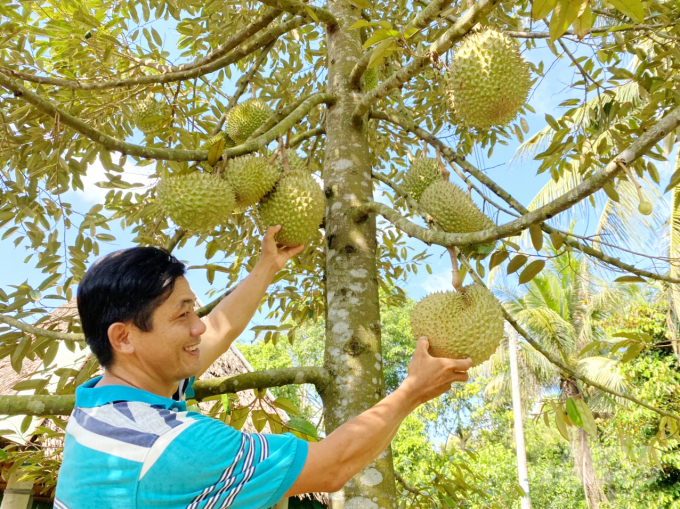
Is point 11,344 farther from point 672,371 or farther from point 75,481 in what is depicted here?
point 672,371

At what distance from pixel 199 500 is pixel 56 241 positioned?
158 centimetres

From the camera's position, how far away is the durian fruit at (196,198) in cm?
141

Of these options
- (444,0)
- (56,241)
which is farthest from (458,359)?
(56,241)

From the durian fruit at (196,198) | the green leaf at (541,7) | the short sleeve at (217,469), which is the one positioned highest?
the green leaf at (541,7)

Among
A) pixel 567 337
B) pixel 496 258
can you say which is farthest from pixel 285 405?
pixel 567 337

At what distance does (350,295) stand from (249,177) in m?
0.50

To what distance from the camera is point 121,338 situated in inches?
47.0

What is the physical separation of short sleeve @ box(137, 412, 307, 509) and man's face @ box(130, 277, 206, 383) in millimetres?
193

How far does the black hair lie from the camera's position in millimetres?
1196

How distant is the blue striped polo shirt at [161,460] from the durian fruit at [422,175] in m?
1.19

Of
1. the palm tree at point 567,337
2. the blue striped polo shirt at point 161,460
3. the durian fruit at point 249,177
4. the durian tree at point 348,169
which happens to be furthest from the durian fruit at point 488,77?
the palm tree at point 567,337

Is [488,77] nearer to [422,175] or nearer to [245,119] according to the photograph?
[422,175]

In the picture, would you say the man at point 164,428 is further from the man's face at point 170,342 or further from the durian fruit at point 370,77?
the durian fruit at point 370,77

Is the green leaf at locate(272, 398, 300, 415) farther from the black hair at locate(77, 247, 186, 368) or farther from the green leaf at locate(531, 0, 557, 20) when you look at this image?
the green leaf at locate(531, 0, 557, 20)
